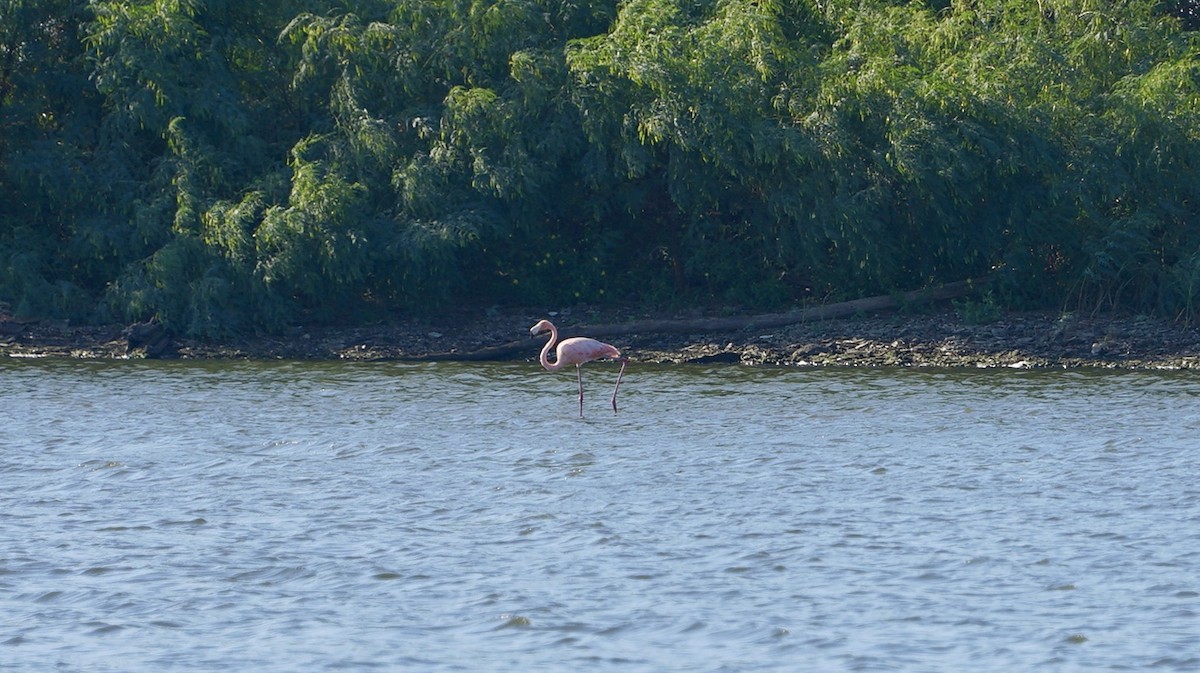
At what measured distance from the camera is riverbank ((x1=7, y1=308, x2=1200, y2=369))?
20500mm

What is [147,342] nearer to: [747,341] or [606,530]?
[747,341]

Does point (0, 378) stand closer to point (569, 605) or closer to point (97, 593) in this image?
point (97, 593)

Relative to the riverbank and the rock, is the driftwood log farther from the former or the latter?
the rock

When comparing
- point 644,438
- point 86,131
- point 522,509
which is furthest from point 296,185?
point 522,509

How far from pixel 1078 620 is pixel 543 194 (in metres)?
15.1

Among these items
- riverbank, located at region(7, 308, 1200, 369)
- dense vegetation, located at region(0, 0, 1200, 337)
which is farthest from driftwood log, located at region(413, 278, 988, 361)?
dense vegetation, located at region(0, 0, 1200, 337)

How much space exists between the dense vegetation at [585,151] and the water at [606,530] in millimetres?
3886

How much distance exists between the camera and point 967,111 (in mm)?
21125

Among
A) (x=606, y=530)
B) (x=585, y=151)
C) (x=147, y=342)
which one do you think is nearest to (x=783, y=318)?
(x=585, y=151)

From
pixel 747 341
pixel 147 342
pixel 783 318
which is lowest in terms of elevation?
pixel 747 341

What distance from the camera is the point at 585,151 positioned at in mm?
23031

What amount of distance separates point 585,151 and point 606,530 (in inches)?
499

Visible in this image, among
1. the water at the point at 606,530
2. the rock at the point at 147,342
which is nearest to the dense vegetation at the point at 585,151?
the rock at the point at 147,342

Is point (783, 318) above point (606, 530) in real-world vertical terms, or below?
above
